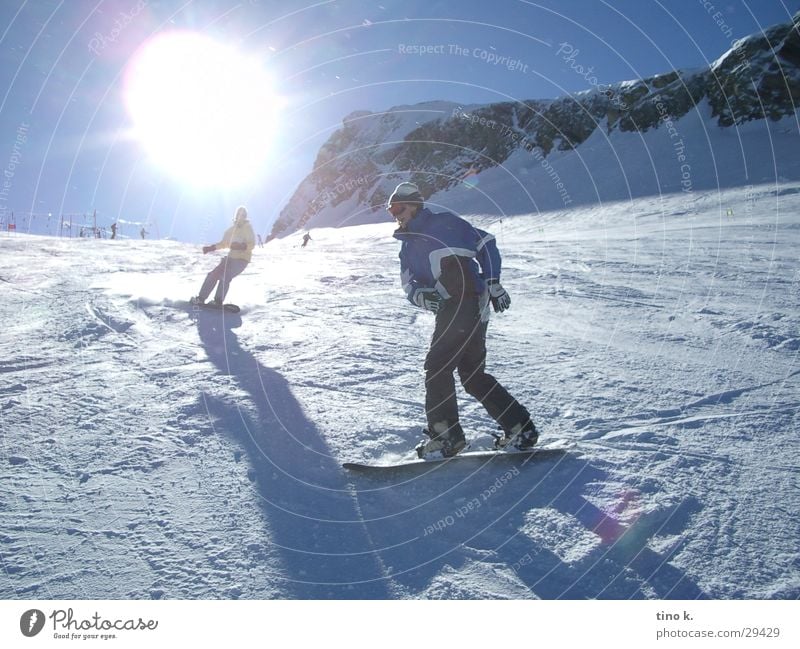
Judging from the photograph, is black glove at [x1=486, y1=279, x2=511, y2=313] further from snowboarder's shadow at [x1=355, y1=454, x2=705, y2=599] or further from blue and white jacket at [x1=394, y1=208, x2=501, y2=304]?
snowboarder's shadow at [x1=355, y1=454, x2=705, y2=599]

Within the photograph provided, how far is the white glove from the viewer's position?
11.8 ft

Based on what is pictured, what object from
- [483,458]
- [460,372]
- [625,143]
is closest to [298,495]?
[483,458]

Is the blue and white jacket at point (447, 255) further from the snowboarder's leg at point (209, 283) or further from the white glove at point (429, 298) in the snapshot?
the snowboarder's leg at point (209, 283)

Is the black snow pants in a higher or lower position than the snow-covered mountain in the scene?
lower

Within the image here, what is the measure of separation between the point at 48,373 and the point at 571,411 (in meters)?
4.94

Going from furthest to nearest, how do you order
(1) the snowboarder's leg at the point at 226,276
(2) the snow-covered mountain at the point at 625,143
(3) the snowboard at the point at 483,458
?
(2) the snow-covered mountain at the point at 625,143, (1) the snowboarder's leg at the point at 226,276, (3) the snowboard at the point at 483,458

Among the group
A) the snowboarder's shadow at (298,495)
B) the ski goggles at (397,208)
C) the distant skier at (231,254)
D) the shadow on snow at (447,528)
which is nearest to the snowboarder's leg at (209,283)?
the distant skier at (231,254)

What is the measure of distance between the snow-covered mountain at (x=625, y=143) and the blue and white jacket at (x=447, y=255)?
Answer: 3164 centimetres

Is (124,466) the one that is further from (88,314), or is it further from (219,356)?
(88,314)

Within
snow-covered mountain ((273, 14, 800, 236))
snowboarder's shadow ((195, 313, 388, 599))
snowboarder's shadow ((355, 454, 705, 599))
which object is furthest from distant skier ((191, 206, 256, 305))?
snow-covered mountain ((273, 14, 800, 236))

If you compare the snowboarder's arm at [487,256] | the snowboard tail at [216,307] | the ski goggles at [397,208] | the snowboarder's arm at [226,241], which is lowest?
the snowboard tail at [216,307]

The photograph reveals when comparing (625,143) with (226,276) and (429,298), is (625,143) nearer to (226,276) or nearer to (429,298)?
(226,276)

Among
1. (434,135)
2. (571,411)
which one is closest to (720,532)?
(571,411)

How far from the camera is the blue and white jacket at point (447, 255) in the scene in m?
3.51
